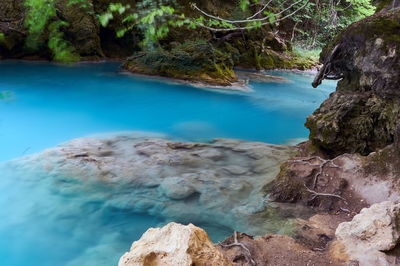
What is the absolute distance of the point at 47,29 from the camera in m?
13.1

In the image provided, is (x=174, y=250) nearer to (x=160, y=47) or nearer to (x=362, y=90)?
(x=362, y=90)

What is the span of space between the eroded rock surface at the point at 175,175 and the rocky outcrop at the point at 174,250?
1714 millimetres

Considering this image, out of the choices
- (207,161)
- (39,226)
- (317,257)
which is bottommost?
(39,226)

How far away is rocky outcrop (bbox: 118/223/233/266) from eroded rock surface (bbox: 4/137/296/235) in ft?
5.62

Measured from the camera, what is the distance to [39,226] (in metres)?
3.81

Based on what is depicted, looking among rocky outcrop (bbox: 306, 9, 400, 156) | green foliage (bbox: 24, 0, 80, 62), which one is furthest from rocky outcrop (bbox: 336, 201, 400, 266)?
green foliage (bbox: 24, 0, 80, 62)

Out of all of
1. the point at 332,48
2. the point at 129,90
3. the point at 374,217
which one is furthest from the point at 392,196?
the point at 129,90

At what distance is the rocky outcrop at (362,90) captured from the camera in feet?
12.1

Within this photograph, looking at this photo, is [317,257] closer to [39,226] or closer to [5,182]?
[39,226]

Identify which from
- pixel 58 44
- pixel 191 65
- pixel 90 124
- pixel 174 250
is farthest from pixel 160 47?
pixel 174 250


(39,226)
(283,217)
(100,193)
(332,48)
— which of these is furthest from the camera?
(332,48)

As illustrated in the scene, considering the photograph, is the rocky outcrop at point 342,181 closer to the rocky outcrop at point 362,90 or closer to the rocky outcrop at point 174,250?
the rocky outcrop at point 362,90

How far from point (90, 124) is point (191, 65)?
5245 millimetres

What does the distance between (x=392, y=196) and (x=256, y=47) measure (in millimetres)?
13860
